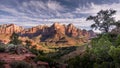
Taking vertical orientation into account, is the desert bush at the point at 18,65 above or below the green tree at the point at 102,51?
below

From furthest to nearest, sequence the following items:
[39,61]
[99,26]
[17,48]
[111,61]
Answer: [99,26] → [17,48] → [39,61] → [111,61]

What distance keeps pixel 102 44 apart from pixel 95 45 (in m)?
2.09

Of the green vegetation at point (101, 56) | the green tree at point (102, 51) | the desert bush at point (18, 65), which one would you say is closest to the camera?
the green vegetation at point (101, 56)

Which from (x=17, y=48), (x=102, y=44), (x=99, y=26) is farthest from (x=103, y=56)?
(x=99, y=26)

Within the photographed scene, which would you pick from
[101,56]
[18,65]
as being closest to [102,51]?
[101,56]

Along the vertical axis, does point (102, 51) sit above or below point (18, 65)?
above

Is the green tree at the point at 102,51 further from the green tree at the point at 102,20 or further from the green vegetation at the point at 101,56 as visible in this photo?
the green tree at the point at 102,20

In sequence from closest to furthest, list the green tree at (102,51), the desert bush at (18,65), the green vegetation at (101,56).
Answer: the green vegetation at (101,56) < the green tree at (102,51) < the desert bush at (18,65)

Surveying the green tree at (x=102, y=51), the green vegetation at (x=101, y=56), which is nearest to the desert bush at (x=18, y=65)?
the green vegetation at (x=101, y=56)

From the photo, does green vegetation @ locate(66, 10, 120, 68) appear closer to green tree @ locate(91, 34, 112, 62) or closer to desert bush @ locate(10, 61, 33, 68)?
green tree @ locate(91, 34, 112, 62)

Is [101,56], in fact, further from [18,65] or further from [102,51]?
[18,65]

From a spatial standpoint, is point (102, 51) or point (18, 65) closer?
point (102, 51)

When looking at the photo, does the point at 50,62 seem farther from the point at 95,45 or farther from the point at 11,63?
the point at 95,45

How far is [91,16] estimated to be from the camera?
248 ft
